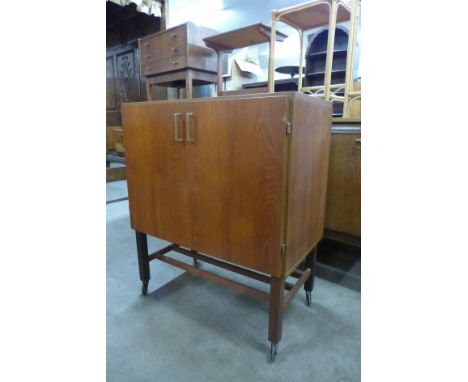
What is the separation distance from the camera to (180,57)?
8.11 feet

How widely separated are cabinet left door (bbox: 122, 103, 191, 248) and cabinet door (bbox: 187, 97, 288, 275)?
0.07 metres

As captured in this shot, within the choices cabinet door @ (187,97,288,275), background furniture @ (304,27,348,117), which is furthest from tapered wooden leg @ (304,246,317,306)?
background furniture @ (304,27,348,117)

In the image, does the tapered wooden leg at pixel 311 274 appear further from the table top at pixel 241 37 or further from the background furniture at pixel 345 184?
the table top at pixel 241 37

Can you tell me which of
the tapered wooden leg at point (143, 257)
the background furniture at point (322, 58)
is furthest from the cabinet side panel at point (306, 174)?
the background furniture at point (322, 58)

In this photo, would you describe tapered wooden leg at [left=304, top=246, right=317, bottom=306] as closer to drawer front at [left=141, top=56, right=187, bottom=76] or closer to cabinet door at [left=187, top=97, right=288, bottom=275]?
cabinet door at [left=187, top=97, right=288, bottom=275]

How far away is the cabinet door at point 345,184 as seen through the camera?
1.45m

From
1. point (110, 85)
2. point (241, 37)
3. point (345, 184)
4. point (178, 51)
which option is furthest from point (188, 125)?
point (110, 85)

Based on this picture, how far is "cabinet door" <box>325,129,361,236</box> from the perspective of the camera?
1.45 metres

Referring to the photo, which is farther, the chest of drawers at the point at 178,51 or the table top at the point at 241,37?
the chest of drawers at the point at 178,51

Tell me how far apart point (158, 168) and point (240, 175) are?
1.49ft

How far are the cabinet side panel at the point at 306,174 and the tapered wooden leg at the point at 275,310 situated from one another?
8 centimetres

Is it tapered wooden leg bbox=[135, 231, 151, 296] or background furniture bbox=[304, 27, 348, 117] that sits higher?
background furniture bbox=[304, 27, 348, 117]

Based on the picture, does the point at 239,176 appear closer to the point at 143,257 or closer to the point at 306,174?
the point at 306,174
